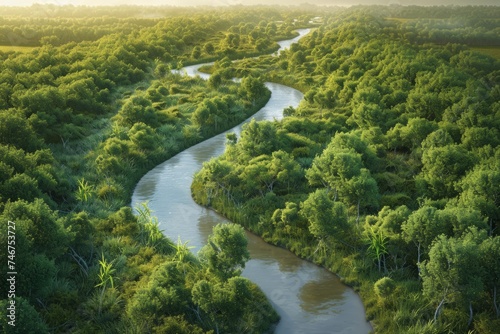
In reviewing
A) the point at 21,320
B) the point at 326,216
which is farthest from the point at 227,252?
the point at 21,320

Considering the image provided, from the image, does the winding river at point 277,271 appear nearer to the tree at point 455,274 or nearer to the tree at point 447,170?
the tree at point 455,274

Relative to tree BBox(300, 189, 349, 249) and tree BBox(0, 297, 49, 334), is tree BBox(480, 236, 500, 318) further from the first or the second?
tree BBox(0, 297, 49, 334)

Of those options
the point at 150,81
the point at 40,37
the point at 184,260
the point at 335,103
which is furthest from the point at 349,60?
the point at 40,37

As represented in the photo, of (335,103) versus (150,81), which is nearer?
(335,103)

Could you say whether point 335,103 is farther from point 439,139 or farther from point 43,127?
point 43,127

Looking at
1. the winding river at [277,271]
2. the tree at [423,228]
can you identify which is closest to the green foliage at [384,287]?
the winding river at [277,271]

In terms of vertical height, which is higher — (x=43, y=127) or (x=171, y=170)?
(x=43, y=127)

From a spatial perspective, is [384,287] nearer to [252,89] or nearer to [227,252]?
[227,252]

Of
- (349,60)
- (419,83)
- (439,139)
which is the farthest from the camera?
(349,60)
